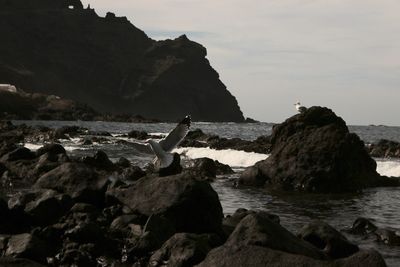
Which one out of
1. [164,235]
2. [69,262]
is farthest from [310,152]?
[69,262]

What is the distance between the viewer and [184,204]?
14.4 m

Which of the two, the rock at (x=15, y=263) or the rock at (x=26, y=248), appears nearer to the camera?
the rock at (x=15, y=263)

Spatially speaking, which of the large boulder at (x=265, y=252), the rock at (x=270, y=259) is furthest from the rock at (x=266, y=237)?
the rock at (x=270, y=259)

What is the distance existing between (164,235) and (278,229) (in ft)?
9.63

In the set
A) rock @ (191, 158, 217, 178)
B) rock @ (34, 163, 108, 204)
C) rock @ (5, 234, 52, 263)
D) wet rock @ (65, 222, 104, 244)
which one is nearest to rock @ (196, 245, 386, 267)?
rock @ (5, 234, 52, 263)

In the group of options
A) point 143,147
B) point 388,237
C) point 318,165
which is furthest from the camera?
point 318,165

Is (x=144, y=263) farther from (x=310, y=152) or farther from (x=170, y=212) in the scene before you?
(x=310, y=152)

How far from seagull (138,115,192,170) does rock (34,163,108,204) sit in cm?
246

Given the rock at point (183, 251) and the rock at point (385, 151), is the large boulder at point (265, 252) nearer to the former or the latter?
the rock at point (183, 251)

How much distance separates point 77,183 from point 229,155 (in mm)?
28462

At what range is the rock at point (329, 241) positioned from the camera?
13.1 m

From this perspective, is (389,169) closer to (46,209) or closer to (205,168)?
(205,168)

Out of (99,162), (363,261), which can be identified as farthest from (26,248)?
(99,162)

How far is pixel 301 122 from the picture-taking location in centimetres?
3020
